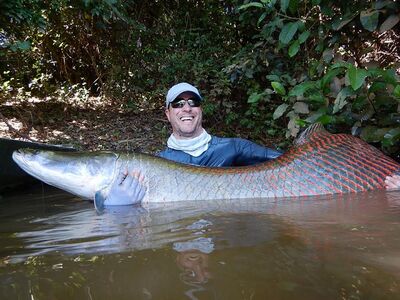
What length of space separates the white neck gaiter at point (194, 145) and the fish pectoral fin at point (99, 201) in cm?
104

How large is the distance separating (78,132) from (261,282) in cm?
695

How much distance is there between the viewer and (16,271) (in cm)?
159

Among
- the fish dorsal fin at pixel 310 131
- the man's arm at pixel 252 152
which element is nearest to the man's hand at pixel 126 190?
the man's arm at pixel 252 152

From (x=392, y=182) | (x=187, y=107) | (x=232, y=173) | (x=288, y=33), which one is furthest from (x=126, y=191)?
(x=288, y=33)

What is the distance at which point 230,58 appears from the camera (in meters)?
7.24

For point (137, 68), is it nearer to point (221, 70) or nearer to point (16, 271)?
point (221, 70)

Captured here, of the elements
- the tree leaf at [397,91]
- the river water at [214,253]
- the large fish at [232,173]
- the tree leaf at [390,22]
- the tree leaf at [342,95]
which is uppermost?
the tree leaf at [390,22]

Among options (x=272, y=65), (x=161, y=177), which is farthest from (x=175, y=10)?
(x=161, y=177)

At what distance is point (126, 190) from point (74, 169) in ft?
1.53

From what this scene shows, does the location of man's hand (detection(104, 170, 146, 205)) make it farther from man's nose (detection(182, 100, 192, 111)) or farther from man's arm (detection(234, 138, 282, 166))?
man's arm (detection(234, 138, 282, 166))

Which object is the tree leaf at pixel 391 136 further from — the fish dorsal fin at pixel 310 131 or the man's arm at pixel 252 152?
the man's arm at pixel 252 152

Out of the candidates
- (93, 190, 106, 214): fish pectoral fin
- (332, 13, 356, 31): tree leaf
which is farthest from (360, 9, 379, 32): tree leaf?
(93, 190, 106, 214): fish pectoral fin

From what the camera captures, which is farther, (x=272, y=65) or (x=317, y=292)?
(x=272, y=65)

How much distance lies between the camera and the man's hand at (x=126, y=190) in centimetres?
338
